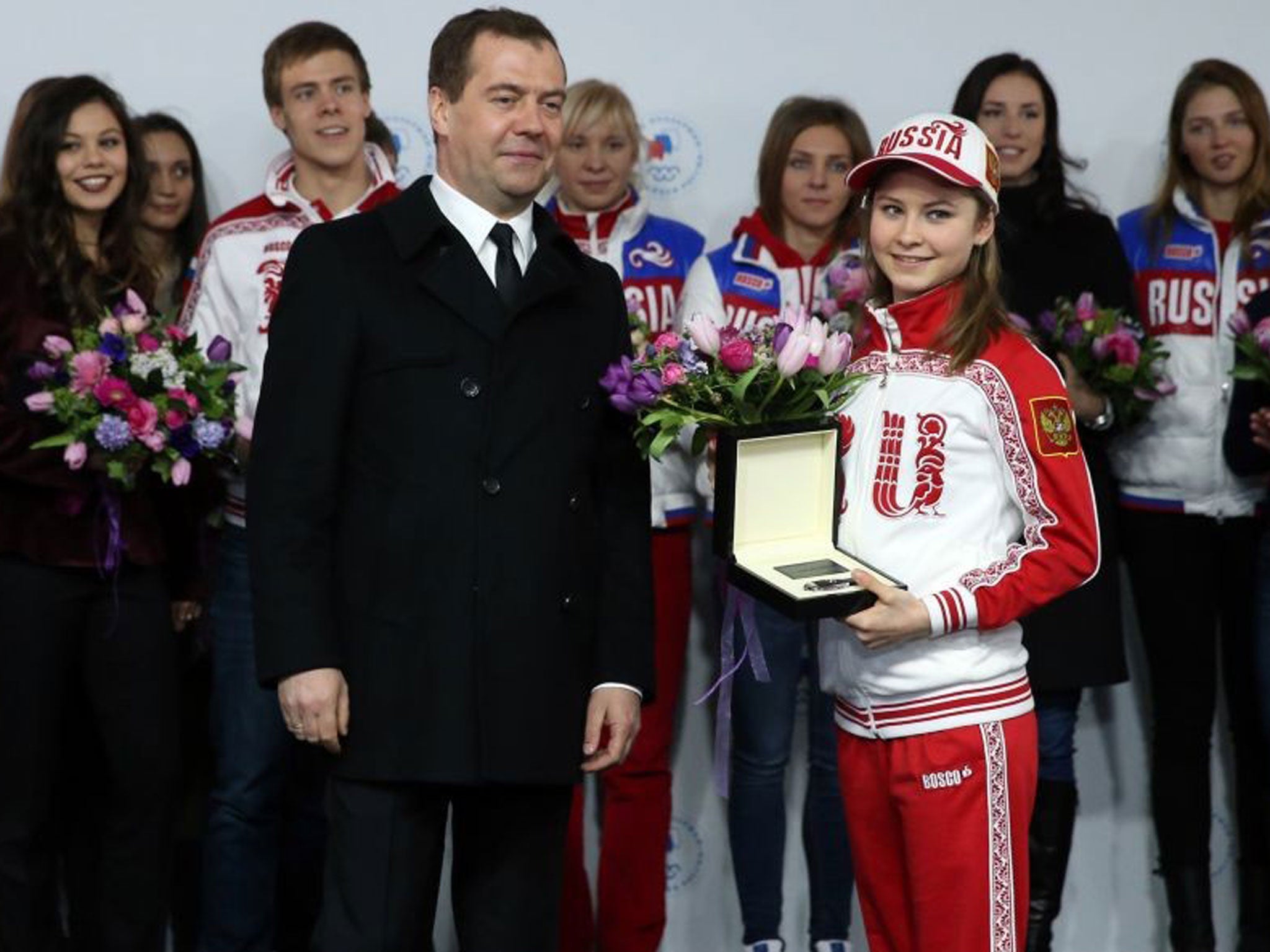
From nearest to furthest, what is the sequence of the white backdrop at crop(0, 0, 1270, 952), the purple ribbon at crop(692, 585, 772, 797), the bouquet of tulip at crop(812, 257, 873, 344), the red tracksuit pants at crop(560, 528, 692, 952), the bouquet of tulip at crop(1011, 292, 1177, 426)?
the purple ribbon at crop(692, 585, 772, 797) < the bouquet of tulip at crop(812, 257, 873, 344) < the bouquet of tulip at crop(1011, 292, 1177, 426) < the red tracksuit pants at crop(560, 528, 692, 952) < the white backdrop at crop(0, 0, 1270, 952)

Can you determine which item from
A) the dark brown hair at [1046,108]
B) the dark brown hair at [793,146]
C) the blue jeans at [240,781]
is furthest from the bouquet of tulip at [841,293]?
the blue jeans at [240,781]

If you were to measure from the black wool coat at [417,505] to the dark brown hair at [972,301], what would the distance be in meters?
0.62

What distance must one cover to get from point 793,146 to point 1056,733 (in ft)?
4.91

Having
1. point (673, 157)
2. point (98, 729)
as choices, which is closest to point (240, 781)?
point (98, 729)

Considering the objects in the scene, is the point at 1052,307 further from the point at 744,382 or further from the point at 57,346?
the point at 57,346

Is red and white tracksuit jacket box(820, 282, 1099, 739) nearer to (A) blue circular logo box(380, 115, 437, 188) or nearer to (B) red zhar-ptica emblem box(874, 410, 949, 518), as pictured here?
(B) red zhar-ptica emblem box(874, 410, 949, 518)

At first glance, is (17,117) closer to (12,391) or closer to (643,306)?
(12,391)

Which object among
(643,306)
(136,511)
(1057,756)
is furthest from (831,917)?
Result: (136,511)

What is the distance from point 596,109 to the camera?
15.2ft

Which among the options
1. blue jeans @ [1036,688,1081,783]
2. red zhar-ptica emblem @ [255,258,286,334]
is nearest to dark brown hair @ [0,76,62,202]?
red zhar-ptica emblem @ [255,258,286,334]

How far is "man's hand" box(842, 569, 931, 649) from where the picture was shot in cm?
293

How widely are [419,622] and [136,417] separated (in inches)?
48.5

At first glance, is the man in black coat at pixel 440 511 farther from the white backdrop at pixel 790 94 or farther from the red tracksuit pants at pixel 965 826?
the white backdrop at pixel 790 94

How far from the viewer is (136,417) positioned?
3.81 meters
